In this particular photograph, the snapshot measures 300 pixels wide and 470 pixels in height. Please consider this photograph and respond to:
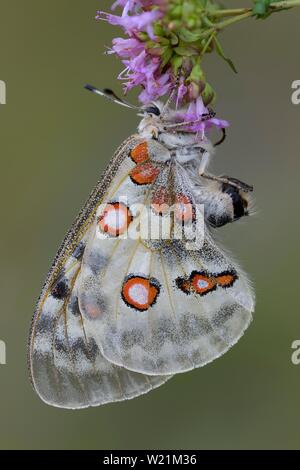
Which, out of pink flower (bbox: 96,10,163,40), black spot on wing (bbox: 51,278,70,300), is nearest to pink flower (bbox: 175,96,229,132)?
pink flower (bbox: 96,10,163,40)

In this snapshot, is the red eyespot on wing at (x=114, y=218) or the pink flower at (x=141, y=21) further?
the red eyespot on wing at (x=114, y=218)

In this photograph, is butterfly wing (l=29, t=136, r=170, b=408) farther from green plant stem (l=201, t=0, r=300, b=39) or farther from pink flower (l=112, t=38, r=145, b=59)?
green plant stem (l=201, t=0, r=300, b=39)

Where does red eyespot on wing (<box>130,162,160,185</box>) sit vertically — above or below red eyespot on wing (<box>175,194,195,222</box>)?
above

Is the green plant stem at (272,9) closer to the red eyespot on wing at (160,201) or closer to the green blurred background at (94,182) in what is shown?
the red eyespot on wing at (160,201)

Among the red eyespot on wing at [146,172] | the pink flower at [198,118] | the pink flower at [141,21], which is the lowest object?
the pink flower at [198,118]

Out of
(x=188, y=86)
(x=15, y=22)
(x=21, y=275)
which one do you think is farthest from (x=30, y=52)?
(x=188, y=86)

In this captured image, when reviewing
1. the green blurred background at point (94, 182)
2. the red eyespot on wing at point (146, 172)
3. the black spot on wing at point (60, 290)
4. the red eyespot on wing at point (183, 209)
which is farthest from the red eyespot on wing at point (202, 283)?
the green blurred background at point (94, 182)

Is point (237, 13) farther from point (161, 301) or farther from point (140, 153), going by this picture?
point (161, 301)
